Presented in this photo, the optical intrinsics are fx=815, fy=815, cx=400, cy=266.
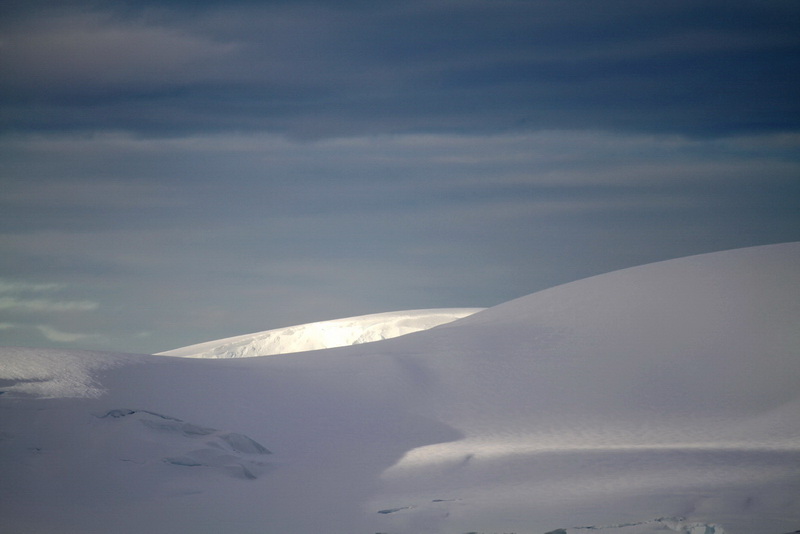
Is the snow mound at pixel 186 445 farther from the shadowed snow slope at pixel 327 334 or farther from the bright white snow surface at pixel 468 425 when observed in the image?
the shadowed snow slope at pixel 327 334

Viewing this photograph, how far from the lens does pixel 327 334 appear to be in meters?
41.5

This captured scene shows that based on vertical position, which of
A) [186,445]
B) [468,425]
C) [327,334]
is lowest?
[186,445]

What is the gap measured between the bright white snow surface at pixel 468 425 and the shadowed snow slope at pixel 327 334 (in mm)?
17562

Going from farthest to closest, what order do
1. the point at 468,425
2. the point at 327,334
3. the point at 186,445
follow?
the point at 327,334, the point at 468,425, the point at 186,445

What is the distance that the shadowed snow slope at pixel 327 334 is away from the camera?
39.7m

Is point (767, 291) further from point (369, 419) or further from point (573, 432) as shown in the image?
point (369, 419)

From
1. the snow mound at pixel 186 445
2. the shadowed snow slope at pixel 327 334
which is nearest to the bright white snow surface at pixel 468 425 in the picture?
the snow mound at pixel 186 445

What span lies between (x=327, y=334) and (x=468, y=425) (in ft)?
85.8

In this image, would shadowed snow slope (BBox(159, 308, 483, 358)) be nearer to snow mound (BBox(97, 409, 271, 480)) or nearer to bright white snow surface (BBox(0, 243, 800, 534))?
bright white snow surface (BBox(0, 243, 800, 534))

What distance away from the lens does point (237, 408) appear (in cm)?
1588

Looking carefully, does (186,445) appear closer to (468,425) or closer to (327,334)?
(468,425)

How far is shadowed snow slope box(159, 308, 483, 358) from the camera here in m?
39.7

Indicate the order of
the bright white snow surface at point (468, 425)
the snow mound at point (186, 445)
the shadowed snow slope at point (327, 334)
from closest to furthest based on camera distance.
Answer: the bright white snow surface at point (468, 425) < the snow mound at point (186, 445) < the shadowed snow slope at point (327, 334)

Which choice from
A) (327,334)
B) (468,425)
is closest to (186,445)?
(468,425)
